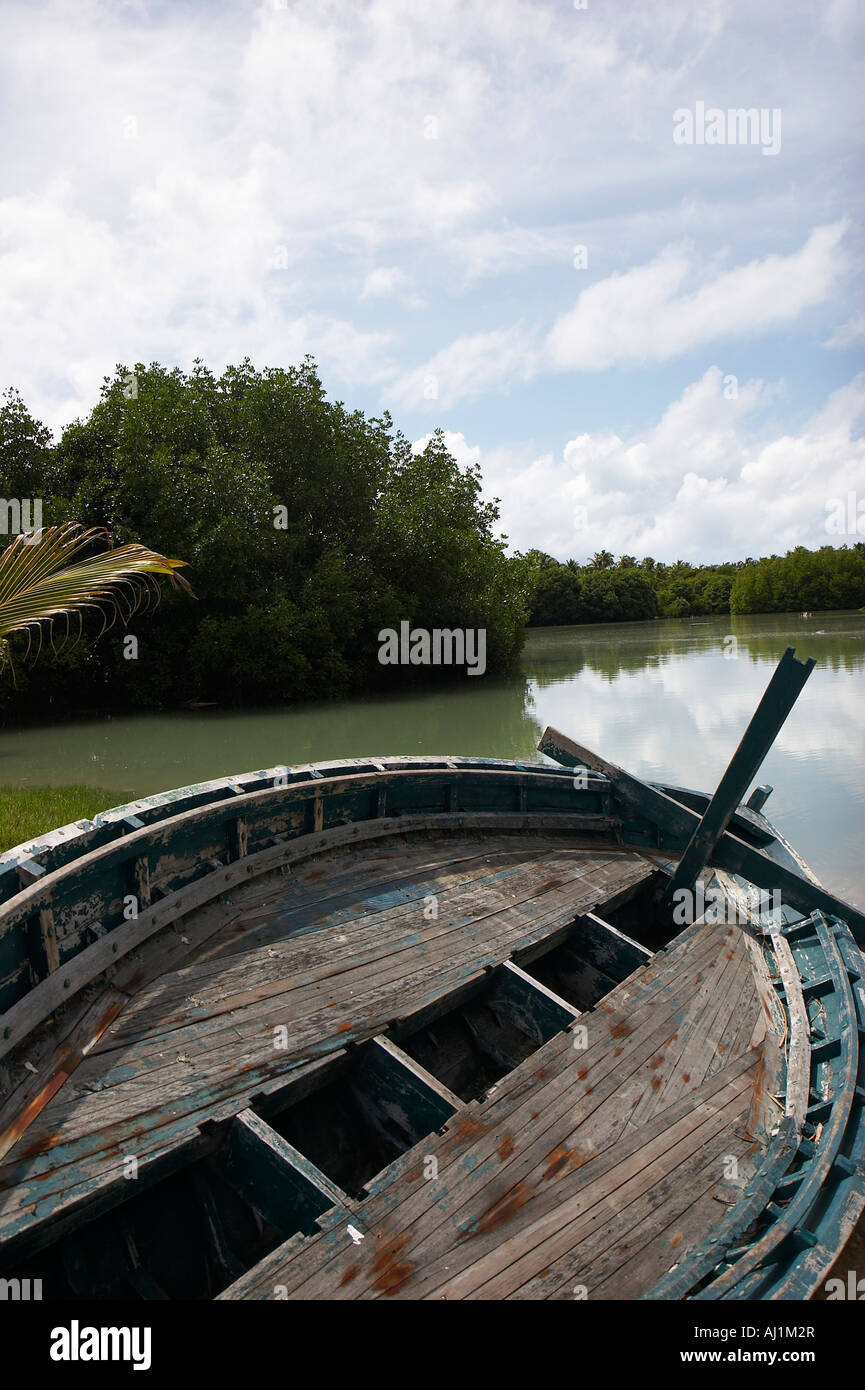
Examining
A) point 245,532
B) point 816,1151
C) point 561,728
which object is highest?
point 245,532

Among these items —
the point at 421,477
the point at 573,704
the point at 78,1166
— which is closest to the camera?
the point at 78,1166

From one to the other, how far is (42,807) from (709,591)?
97.9m

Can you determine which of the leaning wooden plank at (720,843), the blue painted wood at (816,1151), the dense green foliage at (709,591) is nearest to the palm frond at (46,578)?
the leaning wooden plank at (720,843)

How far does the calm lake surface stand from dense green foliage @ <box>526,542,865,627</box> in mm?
46470

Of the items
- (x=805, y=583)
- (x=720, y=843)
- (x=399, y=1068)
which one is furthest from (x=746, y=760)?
(x=805, y=583)

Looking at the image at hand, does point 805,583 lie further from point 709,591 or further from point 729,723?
point 729,723

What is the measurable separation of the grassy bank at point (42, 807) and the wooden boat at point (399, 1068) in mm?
4175

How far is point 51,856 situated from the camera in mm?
3447

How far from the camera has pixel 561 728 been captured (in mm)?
17672

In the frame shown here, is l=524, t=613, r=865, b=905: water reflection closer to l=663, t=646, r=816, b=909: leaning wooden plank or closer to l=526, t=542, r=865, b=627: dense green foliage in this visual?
l=663, t=646, r=816, b=909: leaning wooden plank

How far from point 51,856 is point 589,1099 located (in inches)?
98.3

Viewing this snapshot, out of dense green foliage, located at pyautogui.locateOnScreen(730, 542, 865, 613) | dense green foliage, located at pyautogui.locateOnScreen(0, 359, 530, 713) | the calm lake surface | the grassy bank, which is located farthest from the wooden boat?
dense green foliage, located at pyautogui.locateOnScreen(730, 542, 865, 613)
